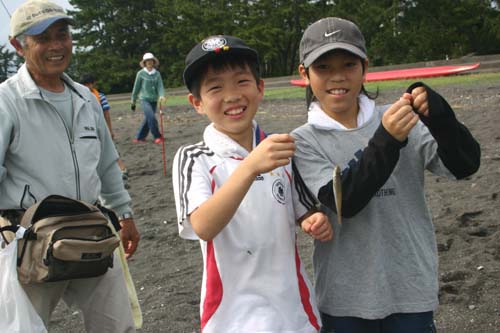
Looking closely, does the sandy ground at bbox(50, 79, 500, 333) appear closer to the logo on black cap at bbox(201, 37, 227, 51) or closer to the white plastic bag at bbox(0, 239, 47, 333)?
the white plastic bag at bbox(0, 239, 47, 333)

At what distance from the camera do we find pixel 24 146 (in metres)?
3.10

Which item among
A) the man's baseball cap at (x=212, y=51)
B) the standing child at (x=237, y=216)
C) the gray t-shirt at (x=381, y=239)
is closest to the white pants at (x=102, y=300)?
the standing child at (x=237, y=216)

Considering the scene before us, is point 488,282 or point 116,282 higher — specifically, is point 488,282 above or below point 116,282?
below

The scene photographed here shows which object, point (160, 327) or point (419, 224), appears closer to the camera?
point (419, 224)

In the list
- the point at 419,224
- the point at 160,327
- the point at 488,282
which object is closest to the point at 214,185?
the point at 419,224

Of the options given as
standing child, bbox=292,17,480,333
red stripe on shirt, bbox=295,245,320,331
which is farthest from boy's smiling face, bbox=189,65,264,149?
red stripe on shirt, bbox=295,245,320,331

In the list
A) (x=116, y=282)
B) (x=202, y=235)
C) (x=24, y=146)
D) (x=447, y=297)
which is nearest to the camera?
(x=202, y=235)

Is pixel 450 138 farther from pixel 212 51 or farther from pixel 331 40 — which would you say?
pixel 212 51

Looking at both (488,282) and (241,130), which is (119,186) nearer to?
(241,130)

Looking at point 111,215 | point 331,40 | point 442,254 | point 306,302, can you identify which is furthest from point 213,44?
point 442,254

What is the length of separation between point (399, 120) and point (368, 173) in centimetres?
21

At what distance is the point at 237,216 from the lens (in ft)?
6.99

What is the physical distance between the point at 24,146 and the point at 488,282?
11.0 feet

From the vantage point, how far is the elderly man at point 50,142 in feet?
10.2
